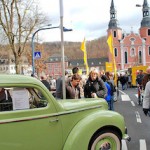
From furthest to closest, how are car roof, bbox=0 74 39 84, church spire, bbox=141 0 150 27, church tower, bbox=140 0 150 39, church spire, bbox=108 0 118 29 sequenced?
→ church spire, bbox=108 0 118 29
church tower, bbox=140 0 150 39
church spire, bbox=141 0 150 27
car roof, bbox=0 74 39 84

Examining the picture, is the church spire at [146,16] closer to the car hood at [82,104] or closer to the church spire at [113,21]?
the church spire at [113,21]

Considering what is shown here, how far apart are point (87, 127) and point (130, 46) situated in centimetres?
12281

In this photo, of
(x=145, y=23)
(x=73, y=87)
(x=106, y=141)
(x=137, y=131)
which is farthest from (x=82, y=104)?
(x=145, y=23)

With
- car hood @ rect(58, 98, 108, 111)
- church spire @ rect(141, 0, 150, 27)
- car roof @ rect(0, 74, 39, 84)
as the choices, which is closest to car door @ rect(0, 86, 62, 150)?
car roof @ rect(0, 74, 39, 84)

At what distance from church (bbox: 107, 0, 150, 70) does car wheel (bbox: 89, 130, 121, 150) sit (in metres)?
117

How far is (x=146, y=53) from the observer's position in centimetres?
12638

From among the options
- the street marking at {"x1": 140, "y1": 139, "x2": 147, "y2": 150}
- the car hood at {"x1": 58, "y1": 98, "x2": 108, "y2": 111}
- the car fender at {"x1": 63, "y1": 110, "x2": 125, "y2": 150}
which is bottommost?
the street marking at {"x1": 140, "y1": 139, "x2": 147, "y2": 150}

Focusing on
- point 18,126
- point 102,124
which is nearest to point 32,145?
point 18,126

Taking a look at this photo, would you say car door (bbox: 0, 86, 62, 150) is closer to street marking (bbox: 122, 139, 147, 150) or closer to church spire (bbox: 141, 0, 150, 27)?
street marking (bbox: 122, 139, 147, 150)

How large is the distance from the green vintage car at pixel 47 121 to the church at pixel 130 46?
117260mm

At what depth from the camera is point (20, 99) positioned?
18.3 feet

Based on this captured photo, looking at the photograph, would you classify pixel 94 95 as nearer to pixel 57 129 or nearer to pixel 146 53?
pixel 57 129

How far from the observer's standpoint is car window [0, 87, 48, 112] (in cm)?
545

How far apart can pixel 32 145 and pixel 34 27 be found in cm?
2745
